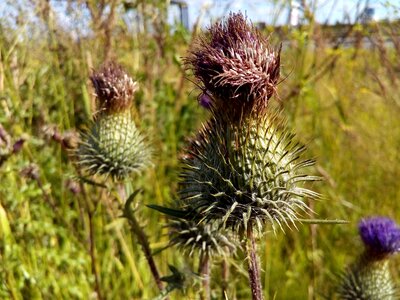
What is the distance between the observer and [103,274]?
371 cm

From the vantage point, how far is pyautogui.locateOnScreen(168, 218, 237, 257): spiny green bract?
7.93ft

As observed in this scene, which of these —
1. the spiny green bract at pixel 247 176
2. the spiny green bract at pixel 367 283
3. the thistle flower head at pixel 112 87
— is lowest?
the spiny green bract at pixel 367 283

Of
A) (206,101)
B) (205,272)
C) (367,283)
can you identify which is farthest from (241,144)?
(367,283)

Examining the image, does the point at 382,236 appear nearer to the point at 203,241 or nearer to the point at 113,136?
the point at 203,241

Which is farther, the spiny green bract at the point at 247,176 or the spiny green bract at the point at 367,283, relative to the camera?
the spiny green bract at the point at 367,283

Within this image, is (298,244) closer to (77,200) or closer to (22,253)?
(77,200)

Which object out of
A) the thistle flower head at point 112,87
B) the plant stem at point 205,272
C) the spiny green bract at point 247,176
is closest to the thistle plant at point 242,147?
the spiny green bract at point 247,176

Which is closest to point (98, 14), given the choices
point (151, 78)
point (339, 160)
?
point (151, 78)

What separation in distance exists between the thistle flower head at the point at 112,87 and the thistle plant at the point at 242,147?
3.69 feet

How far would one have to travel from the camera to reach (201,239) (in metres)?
2.45

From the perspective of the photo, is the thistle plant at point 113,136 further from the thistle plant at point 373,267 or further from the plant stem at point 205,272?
the thistle plant at point 373,267

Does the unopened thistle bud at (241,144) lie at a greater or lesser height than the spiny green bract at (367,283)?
greater

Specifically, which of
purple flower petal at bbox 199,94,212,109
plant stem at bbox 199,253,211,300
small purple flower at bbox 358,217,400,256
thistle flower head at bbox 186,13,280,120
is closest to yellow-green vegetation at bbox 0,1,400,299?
plant stem at bbox 199,253,211,300

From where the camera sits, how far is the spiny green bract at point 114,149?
2814mm
